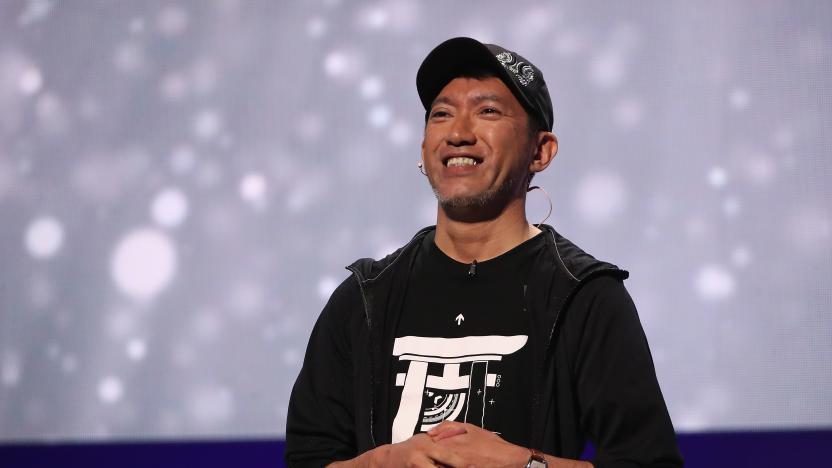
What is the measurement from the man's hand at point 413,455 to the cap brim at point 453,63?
54cm

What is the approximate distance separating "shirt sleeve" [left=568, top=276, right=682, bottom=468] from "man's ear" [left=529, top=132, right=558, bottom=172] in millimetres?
243

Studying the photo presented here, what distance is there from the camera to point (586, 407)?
1.33 meters

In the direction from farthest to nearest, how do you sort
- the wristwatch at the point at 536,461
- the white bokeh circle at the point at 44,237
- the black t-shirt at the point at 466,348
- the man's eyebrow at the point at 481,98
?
1. the white bokeh circle at the point at 44,237
2. the man's eyebrow at the point at 481,98
3. the black t-shirt at the point at 466,348
4. the wristwatch at the point at 536,461

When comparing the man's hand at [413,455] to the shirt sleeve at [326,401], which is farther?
the shirt sleeve at [326,401]

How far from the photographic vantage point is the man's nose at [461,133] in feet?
4.79

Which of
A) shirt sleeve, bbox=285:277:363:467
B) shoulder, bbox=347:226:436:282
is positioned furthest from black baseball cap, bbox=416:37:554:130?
shirt sleeve, bbox=285:277:363:467

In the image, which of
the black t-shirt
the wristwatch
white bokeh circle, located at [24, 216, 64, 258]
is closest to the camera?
the wristwatch

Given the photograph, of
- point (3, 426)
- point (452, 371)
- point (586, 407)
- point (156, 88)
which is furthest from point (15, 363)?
point (586, 407)

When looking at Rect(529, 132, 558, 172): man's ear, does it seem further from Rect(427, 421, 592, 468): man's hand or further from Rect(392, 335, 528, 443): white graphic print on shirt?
Rect(427, 421, 592, 468): man's hand

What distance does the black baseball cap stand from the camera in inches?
57.9

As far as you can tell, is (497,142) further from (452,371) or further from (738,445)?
(738,445)

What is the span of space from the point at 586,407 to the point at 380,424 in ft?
0.99

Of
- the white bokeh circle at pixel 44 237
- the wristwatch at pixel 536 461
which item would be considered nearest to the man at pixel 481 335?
the wristwatch at pixel 536 461

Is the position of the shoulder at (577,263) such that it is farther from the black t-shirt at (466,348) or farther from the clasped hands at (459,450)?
the clasped hands at (459,450)
